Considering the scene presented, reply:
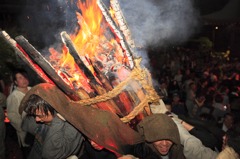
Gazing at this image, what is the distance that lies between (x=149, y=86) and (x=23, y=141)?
10.7 feet

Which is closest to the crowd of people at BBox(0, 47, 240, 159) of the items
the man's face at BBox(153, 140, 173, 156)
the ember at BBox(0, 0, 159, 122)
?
the man's face at BBox(153, 140, 173, 156)

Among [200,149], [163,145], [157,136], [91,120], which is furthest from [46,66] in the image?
[200,149]

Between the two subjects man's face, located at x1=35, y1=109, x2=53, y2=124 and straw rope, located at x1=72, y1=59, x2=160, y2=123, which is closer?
straw rope, located at x1=72, y1=59, x2=160, y2=123

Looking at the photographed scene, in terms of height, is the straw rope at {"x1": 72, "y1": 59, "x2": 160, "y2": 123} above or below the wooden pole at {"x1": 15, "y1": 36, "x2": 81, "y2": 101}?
below

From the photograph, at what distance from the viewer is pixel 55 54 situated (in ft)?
11.3

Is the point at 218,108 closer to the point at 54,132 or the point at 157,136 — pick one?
the point at 157,136

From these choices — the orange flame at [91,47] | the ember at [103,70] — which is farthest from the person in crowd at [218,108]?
the orange flame at [91,47]

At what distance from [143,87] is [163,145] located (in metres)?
0.69

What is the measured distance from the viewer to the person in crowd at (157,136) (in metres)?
2.68

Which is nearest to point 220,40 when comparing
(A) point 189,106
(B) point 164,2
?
(A) point 189,106

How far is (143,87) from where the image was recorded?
263 centimetres

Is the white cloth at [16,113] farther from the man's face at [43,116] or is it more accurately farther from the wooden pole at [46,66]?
the wooden pole at [46,66]

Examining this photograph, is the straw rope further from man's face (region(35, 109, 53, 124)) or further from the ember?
Result: man's face (region(35, 109, 53, 124))

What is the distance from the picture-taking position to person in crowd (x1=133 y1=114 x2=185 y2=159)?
8.79ft
